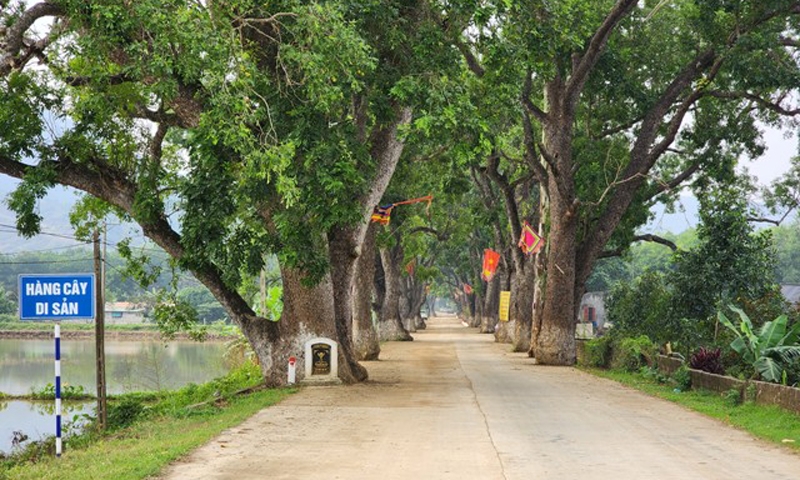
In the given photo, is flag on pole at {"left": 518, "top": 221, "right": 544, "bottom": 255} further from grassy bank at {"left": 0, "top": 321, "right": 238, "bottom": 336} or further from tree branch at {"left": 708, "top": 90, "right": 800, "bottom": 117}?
grassy bank at {"left": 0, "top": 321, "right": 238, "bottom": 336}

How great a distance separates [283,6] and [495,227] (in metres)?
33.4

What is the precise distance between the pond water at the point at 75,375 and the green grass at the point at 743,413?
12350 millimetres

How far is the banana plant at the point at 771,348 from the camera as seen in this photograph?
660 inches

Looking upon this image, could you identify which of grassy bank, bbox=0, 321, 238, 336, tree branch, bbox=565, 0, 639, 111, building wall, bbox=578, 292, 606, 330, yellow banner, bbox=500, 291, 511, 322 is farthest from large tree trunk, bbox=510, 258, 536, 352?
grassy bank, bbox=0, 321, 238, 336

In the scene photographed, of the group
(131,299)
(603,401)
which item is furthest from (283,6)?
(131,299)

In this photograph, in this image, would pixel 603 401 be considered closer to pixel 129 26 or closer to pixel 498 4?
pixel 498 4

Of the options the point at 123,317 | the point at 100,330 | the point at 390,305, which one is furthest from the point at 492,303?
the point at 123,317

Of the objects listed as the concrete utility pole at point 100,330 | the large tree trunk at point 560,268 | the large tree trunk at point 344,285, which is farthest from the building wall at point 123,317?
the concrete utility pole at point 100,330

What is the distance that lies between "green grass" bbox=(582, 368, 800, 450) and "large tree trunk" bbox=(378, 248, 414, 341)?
90.6ft

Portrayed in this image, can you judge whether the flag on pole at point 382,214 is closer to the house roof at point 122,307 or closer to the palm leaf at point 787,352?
the palm leaf at point 787,352

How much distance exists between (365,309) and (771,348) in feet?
64.0

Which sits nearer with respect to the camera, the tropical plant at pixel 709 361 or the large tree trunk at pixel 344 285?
the tropical plant at pixel 709 361

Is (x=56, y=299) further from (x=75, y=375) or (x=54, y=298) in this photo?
(x=75, y=375)

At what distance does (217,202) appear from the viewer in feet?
60.7
